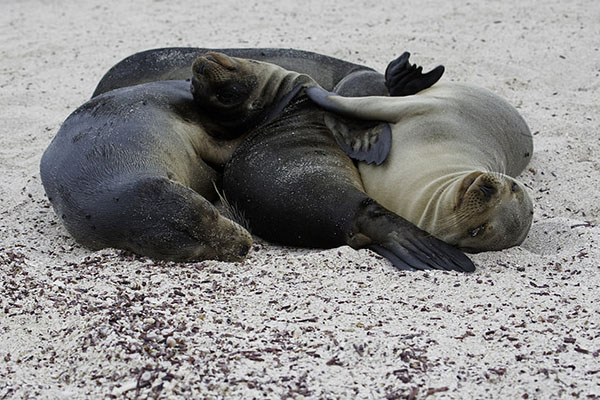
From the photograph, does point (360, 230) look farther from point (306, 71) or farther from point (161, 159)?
point (306, 71)

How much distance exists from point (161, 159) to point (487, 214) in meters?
1.61

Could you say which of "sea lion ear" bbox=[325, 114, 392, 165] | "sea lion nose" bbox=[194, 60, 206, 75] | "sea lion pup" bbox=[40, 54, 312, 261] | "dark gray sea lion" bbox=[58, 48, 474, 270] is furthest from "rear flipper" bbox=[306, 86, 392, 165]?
"sea lion nose" bbox=[194, 60, 206, 75]

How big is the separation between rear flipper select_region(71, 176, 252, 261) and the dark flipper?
1.68m

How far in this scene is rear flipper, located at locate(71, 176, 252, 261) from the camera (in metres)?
4.03

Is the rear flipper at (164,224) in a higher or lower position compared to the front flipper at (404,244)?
higher

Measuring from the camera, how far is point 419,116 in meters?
4.82

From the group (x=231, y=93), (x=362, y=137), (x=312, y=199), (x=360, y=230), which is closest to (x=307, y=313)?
(x=360, y=230)

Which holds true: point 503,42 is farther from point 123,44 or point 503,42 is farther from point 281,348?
point 281,348

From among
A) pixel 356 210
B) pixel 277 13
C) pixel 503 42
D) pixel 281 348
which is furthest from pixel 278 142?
pixel 277 13

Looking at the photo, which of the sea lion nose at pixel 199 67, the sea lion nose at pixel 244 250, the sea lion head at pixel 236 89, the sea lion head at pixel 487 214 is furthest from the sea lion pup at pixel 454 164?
the sea lion nose at pixel 244 250

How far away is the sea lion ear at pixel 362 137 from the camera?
4.74 meters

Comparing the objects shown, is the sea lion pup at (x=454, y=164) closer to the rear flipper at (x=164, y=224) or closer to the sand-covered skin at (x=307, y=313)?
the sand-covered skin at (x=307, y=313)

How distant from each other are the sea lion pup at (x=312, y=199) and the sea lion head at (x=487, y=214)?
12 cm

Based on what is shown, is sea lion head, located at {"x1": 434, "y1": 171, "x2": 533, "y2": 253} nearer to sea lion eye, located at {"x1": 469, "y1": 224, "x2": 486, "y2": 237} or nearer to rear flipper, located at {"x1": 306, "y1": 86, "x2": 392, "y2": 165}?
sea lion eye, located at {"x1": 469, "y1": 224, "x2": 486, "y2": 237}
